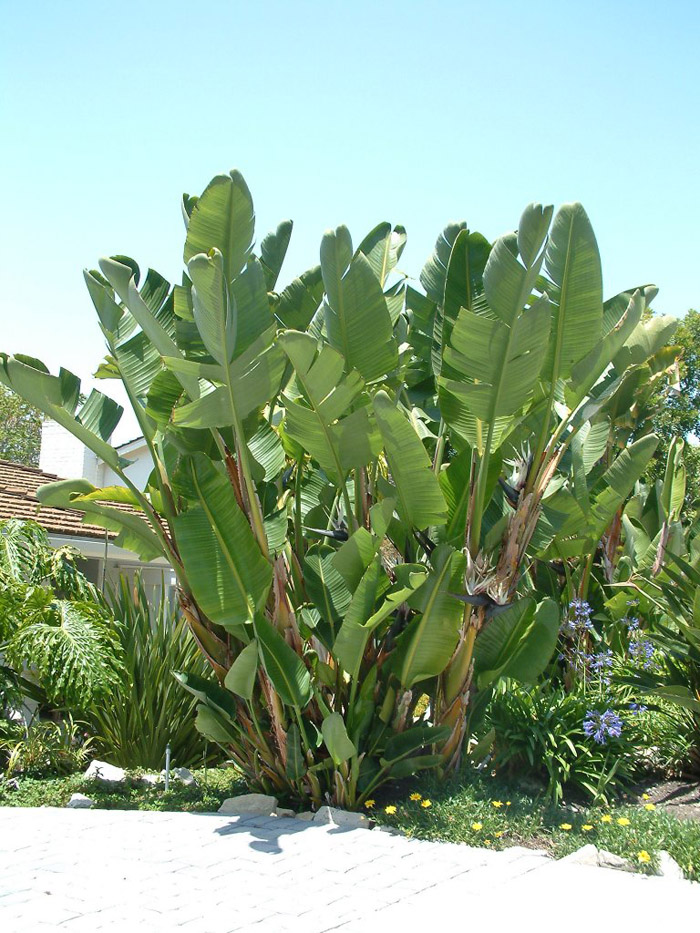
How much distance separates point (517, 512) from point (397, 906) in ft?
9.74

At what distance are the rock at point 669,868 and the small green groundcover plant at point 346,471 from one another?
1.79m

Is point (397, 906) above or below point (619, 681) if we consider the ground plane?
below

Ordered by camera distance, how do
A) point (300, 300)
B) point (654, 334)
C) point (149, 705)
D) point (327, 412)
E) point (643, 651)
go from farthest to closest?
point (654, 334) < point (149, 705) < point (643, 651) < point (300, 300) < point (327, 412)

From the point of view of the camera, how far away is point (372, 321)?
670 centimetres

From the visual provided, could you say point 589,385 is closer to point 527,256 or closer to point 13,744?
point 527,256

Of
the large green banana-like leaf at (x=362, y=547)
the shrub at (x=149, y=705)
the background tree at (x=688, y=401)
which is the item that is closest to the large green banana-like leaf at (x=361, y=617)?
the large green banana-like leaf at (x=362, y=547)

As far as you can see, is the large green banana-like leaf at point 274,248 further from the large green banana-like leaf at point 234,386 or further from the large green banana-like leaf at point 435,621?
the large green banana-like leaf at point 435,621

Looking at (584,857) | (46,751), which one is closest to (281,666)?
(584,857)

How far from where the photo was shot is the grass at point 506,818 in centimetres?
537

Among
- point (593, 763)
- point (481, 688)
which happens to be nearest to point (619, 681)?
point (593, 763)

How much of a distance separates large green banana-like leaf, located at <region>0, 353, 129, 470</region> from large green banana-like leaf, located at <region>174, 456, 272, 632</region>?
814 millimetres

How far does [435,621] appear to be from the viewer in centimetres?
642

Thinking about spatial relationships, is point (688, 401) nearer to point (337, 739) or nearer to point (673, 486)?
point (673, 486)

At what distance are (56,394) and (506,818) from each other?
4574 mm
